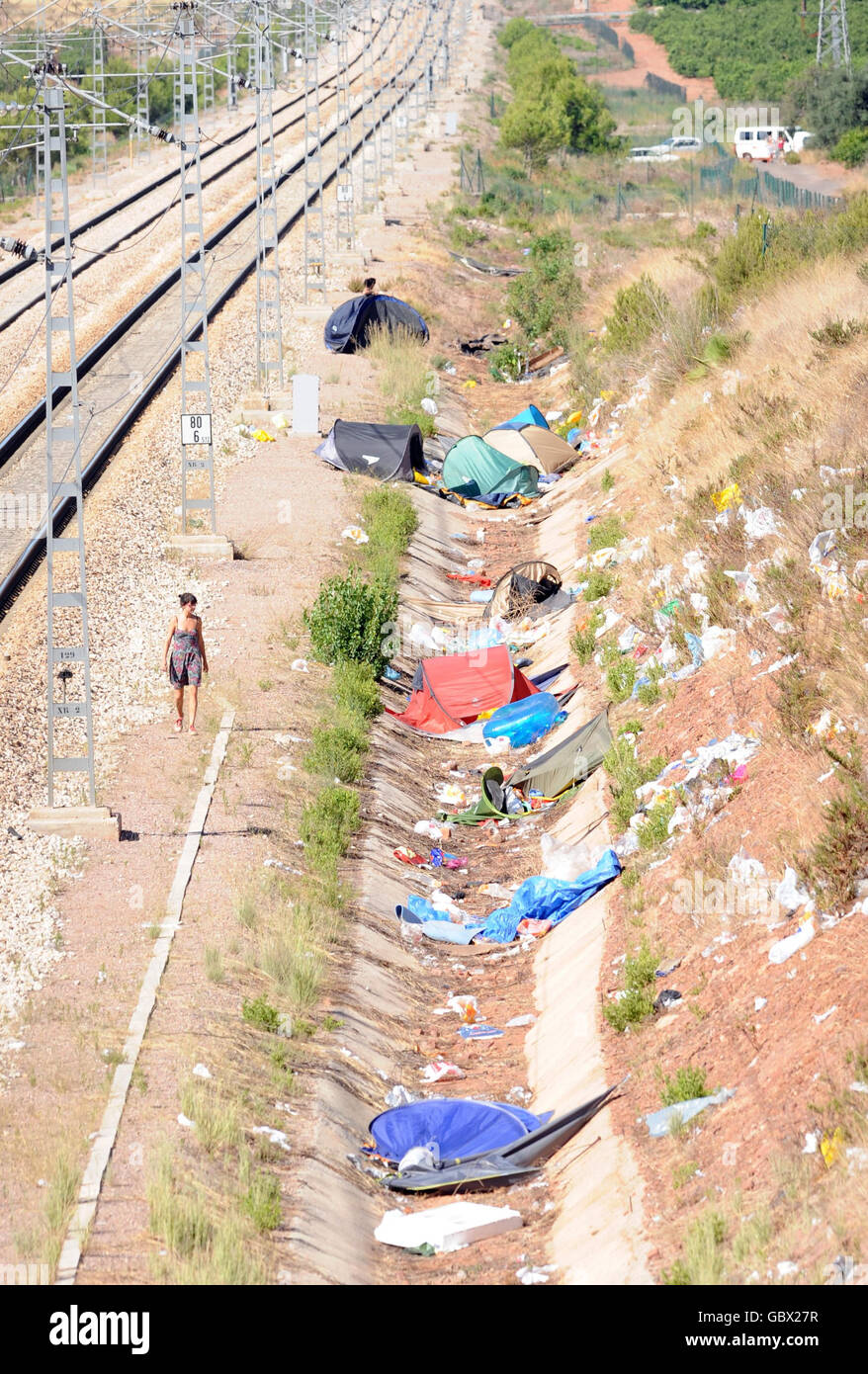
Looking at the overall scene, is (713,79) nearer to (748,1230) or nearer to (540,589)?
(540,589)

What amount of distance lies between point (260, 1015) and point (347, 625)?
8.16 m

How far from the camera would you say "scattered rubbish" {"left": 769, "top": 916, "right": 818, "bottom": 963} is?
10.6 meters

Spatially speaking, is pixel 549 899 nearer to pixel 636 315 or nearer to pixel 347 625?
pixel 347 625

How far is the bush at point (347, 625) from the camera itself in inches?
→ 754

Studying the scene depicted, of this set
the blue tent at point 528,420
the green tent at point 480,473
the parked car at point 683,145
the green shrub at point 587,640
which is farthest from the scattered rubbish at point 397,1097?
the parked car at point 683,145

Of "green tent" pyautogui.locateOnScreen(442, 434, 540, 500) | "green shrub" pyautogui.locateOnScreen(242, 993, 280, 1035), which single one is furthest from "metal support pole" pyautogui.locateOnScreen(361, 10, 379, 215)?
"green shrub" pyautogui.locateOnScreen(242, 993, 280, 1035)

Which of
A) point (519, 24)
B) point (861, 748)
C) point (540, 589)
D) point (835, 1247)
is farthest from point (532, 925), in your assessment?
point (519, 24)

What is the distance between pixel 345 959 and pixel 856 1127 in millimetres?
5670

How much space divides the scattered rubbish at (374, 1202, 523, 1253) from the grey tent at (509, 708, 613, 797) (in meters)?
6.87

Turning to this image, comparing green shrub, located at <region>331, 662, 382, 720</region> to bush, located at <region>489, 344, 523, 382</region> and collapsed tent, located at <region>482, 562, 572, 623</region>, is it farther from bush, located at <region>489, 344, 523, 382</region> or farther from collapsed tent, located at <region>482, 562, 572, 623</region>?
bush, located at <region>489, 344, 523, 382</region>

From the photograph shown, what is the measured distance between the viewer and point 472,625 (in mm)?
23031

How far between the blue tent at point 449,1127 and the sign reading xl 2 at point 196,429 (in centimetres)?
1116

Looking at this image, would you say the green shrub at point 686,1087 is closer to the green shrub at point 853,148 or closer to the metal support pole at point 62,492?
the metal support pole at point 62,492

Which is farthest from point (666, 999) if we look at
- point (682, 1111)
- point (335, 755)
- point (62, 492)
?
point (62, 492)
